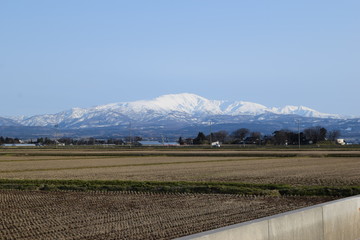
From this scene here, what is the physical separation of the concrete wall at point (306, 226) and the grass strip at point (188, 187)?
12.0 meters

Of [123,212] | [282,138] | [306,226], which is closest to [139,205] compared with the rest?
[123,212]

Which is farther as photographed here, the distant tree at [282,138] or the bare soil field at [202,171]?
the distant tree at [282,138]

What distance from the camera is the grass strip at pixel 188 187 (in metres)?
27.0

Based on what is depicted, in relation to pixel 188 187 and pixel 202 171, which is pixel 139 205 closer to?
pixel 188 187

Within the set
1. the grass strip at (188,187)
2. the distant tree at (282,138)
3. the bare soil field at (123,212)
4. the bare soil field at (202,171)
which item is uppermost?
the distant tree at (282,138)

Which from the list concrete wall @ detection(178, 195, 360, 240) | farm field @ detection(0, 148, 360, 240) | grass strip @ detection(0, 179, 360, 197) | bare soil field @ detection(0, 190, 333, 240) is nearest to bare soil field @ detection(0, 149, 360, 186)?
farm field @ detection(0, 148, 360, 240)

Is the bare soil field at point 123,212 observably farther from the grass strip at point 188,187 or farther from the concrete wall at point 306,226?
the concrete wall at point 306,226

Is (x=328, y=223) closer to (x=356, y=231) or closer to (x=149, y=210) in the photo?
(x=356, y=231)

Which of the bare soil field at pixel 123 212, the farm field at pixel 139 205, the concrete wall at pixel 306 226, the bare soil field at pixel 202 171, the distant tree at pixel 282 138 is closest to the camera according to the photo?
the concrete wall at pixel 306 226

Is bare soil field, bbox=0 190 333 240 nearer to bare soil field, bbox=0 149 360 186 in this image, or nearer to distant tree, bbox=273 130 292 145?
bare soil field, bbox=0 149 360 186

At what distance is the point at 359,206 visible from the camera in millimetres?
15125

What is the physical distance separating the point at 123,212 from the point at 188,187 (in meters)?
8.89

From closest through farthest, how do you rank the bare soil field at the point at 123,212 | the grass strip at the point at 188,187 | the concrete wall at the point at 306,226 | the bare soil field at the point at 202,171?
the concrete wall at the point at 306,226 < the bare soil field at the point at 123,212 < the grass strip at the point at 188,187 < the bare soil field at the point at 202,171

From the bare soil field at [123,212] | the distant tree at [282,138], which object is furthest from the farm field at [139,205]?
the distant tree at [282,138]
